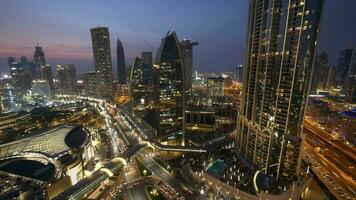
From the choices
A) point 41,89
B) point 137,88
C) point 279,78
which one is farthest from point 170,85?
point 41,89

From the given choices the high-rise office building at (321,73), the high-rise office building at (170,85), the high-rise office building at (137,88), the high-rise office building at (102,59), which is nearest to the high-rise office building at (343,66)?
the high-rise office building at (321,73)

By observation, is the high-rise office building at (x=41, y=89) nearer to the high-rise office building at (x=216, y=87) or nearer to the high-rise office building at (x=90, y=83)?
the high-rise office building at (x=90, y=83)

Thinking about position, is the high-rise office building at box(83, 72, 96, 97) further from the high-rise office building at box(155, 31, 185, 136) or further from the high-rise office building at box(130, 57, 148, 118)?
the high-rise office building at box(155, 31, 185, 136)

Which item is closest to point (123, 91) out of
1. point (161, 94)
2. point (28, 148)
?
point (161, 94)

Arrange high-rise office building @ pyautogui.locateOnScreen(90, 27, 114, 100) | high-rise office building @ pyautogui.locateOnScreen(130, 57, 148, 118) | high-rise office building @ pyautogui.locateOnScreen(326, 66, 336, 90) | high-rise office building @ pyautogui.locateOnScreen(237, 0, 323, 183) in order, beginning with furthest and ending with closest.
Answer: high-rise office building @ pyautogui.locateOnScreen(90, 27, 114, 100) → high-rise office building @ pyautogui.locateOnScreen(326, 66, 336, 90) → high-rise office building @ pyautogui.locateOnScreen(130, 57, 148, 118) → high-rise office building @ pyautogui.locateOnScreen(237, 0, 323, 183)

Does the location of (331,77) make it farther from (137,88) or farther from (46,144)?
(46,144)

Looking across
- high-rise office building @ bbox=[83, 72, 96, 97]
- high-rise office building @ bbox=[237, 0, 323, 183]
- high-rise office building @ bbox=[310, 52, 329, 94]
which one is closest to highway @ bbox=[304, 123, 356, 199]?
high-rise office building @ bbox=[237, 0, 323, 183]

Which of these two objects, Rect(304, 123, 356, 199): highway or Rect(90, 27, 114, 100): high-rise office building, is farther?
Rect(90, 27, 114, 100): high-rise office building

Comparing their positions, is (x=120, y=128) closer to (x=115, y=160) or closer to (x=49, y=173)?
(x=115, y=160)
